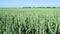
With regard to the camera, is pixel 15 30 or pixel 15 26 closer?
pixel 15 30

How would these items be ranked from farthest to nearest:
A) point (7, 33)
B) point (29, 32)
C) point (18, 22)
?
point (18, 22), point (29, 32), point (7, 33)

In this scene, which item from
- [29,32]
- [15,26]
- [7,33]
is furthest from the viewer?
[15,26]

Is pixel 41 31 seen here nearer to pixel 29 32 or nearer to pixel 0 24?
pixel 29 32

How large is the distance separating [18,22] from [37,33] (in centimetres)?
80

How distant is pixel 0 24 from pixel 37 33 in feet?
3.10

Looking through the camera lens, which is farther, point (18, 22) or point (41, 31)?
point (18, 22)

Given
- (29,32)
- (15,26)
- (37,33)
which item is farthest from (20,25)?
(37,33)

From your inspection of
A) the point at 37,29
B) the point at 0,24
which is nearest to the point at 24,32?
the point at 37,29

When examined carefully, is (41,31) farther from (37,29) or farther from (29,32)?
(29,32)

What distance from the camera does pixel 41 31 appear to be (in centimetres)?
318

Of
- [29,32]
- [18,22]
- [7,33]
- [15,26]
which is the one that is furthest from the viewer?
[18,22]

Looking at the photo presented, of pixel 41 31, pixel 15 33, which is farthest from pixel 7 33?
pixel 41 31

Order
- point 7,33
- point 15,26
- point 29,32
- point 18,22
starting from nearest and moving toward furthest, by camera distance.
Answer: point 7,33
point 29,32
point 15,26
point 18,22

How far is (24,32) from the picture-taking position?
133 inches
